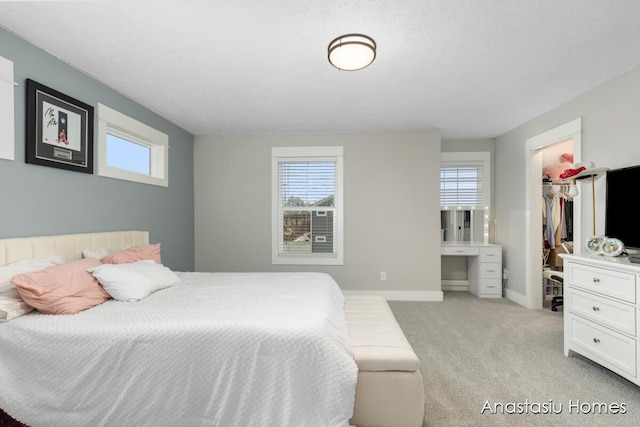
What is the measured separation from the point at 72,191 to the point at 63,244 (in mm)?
472

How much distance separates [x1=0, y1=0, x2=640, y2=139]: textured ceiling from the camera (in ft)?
5.96

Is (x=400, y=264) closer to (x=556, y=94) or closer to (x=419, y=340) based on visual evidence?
(x=419, y=340)

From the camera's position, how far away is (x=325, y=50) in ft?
7.39

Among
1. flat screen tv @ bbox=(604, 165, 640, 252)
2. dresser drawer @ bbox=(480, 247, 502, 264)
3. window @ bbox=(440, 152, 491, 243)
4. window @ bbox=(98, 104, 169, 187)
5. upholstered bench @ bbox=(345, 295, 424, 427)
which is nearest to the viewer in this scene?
upholstered bench @ bbox=(345, 295, 424, 427)

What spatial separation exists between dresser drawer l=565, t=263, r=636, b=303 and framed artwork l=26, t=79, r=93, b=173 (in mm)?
4241

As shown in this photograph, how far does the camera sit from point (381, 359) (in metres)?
1.67

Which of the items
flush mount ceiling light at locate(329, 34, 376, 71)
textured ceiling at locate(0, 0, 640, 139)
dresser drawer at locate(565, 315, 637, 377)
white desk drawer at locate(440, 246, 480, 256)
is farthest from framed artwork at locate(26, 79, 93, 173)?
white desk drawer at locate(440, 246, 480, 256)

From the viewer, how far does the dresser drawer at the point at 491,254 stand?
14.6 feet

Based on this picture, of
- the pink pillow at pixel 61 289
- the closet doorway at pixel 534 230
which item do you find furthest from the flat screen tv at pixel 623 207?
the pink pillow at pixel 61 289

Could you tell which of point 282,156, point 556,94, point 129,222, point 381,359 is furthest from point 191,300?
point 556,94

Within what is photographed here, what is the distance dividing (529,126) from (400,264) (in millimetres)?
2501

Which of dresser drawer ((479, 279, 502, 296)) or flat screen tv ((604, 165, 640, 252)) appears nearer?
flat screen tv ((604, 165, 640, 252))

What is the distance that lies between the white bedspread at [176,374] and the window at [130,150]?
1.74 metres

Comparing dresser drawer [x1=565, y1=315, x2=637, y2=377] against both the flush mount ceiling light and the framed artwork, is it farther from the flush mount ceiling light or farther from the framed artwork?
the framed artwork
